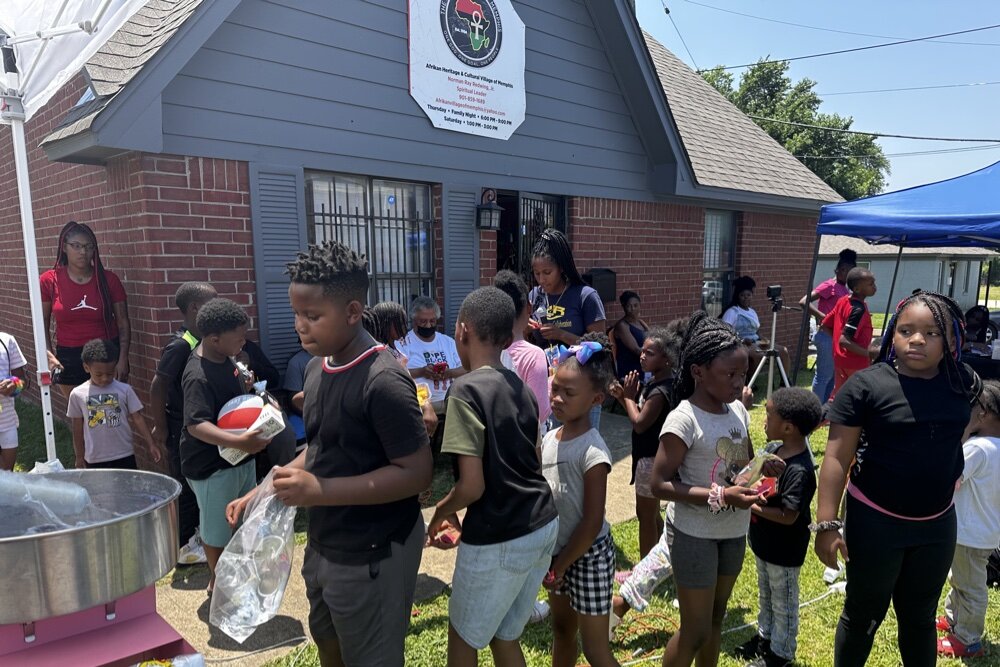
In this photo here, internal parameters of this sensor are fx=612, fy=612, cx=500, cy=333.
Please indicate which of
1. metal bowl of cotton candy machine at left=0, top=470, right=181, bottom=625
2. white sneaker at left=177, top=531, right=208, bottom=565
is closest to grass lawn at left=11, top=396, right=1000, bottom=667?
white sneaker at left=177, top=531, right=208, bottom=565

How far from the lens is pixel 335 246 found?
2092 millimetres

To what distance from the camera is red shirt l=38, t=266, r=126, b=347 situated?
4.99m

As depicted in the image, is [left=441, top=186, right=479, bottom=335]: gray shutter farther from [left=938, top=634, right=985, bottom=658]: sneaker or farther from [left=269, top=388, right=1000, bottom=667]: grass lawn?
[left=938, top=634, right=985, bottom=658]: sneaker

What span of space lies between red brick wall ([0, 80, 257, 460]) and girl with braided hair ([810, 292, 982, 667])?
4.41m

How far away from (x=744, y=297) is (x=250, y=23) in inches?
261

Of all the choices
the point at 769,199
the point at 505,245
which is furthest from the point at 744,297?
the point at 505,245

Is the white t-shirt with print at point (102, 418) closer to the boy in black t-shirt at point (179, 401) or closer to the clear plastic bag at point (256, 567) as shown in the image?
the boy in black t-shirt at point (179, 401)

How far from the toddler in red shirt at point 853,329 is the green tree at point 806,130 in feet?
115

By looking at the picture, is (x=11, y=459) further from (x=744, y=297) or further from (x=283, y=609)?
(x=744, y=297)

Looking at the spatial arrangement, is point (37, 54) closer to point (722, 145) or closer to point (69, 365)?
point (69, 365)

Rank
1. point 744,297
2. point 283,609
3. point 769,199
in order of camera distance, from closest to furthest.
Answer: point 283,609
point 744,297
point 769,199

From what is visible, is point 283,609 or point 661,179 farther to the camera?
point 661,179

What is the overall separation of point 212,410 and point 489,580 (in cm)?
187

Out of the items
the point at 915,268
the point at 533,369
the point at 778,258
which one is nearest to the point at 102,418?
the point at 533,369
